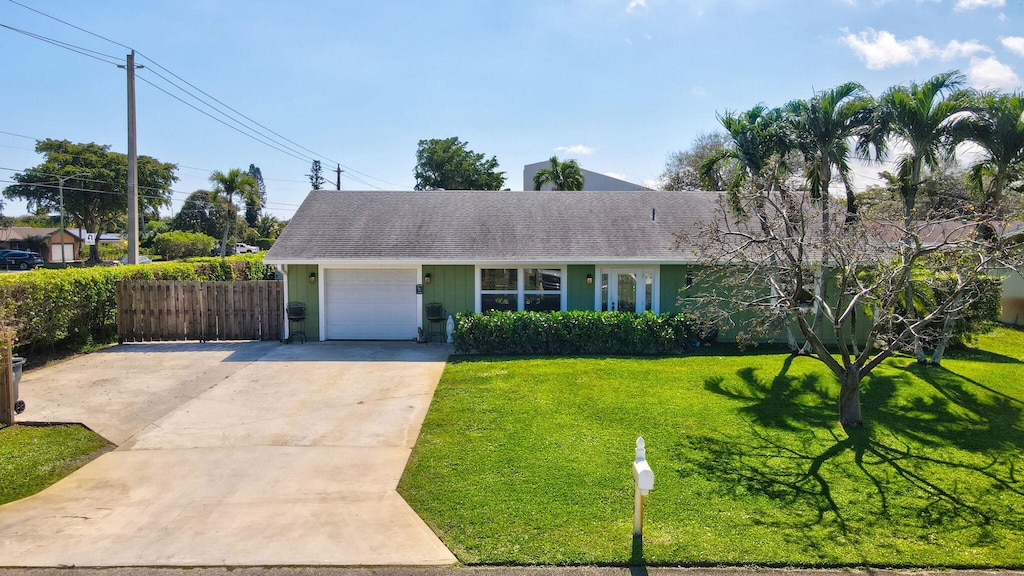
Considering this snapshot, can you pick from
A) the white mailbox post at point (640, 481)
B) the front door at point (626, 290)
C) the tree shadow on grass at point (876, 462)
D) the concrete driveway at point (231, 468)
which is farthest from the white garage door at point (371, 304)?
the white mailbox post at point (640, 481)

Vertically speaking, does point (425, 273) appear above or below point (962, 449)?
above

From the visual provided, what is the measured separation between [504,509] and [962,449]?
6.07 m

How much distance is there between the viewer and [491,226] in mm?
15336

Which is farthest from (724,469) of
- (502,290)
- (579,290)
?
(502,290)

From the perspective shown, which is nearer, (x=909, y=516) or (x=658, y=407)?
(x=909, y=516)

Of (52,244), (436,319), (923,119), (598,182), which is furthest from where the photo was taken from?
(52,244)

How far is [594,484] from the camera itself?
5.95 metres

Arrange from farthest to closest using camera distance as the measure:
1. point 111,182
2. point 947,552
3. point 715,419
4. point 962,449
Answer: point 111,182 → point 715,419 → point 962,449 → point 947,552

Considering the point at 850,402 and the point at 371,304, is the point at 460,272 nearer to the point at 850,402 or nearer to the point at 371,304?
the point at 371,304

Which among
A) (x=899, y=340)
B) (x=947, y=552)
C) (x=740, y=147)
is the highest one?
(x=740, y=147)

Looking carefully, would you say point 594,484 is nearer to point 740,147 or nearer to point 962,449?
point 962,449

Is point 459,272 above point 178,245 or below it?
below

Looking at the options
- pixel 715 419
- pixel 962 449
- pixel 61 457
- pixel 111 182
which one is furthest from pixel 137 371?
pixel 111 182

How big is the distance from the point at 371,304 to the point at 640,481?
10936 millimetres
